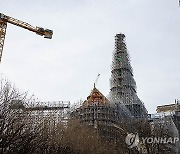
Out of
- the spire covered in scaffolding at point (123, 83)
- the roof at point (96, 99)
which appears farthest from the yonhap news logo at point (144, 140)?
the spire covered in scaffolding at point (123, 83)

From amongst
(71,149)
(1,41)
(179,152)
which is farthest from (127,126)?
(1,41)

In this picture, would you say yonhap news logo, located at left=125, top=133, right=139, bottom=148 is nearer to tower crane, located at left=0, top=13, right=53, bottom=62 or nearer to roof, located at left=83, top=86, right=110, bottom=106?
roof, located at left=83, top=86, right=110, bottom=106

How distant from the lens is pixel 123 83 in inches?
2345

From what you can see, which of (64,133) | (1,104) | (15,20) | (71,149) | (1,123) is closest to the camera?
(1,123)

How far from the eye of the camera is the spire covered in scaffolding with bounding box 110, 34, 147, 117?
55844mm

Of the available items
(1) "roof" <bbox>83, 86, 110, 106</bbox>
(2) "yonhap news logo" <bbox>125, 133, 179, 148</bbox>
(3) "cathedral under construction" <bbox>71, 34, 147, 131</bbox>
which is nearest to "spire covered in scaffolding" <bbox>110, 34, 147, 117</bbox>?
(3) "cathedral under construction" <bbox>71, 34, 147, 131</bbox>

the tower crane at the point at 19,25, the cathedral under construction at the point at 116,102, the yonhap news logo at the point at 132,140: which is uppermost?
the tower crane at the point at 19,25

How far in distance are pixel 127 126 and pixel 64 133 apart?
12929 millimetres

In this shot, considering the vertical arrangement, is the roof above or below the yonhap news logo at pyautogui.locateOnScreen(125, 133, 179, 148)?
above

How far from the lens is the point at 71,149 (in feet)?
77.0

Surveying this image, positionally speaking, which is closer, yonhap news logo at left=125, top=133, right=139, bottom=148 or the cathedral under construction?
yonhap news logo at left=125, top=133, right=139, bottom=148

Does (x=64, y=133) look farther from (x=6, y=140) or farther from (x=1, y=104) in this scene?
(x=6, y=140)

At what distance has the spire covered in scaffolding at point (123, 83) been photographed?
55.8 meters

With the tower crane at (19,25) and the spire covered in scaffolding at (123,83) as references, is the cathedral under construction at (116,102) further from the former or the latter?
the tower crane at (19,25)
